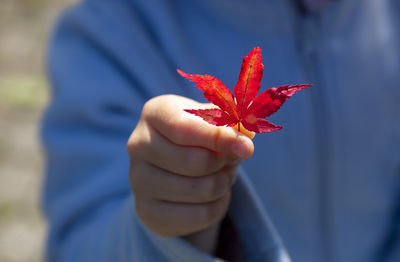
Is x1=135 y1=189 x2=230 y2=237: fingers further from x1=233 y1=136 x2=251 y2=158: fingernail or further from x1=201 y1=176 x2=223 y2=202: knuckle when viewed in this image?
x1=233 y1=136 x2=251 y2=158: fingernail

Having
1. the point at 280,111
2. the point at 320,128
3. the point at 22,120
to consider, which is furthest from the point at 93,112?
the point at 22,120

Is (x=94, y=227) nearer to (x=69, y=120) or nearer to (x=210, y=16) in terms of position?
(x=69, y=120)

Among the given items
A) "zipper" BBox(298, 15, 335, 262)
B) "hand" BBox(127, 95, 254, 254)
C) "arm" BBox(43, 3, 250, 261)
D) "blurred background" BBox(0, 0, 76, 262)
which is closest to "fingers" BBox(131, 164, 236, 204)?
"hand" BBox(127, 95, 254, 254)

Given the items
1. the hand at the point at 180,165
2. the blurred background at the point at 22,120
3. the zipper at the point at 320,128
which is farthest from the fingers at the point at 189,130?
the blurred background at the point at 22,120

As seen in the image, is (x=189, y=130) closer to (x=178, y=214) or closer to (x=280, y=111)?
(x=178, y=214)

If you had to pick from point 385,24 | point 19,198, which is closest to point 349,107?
point 385,24

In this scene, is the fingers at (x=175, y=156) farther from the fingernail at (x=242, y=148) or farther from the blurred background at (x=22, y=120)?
the blurred background at (x=22, y=120)
